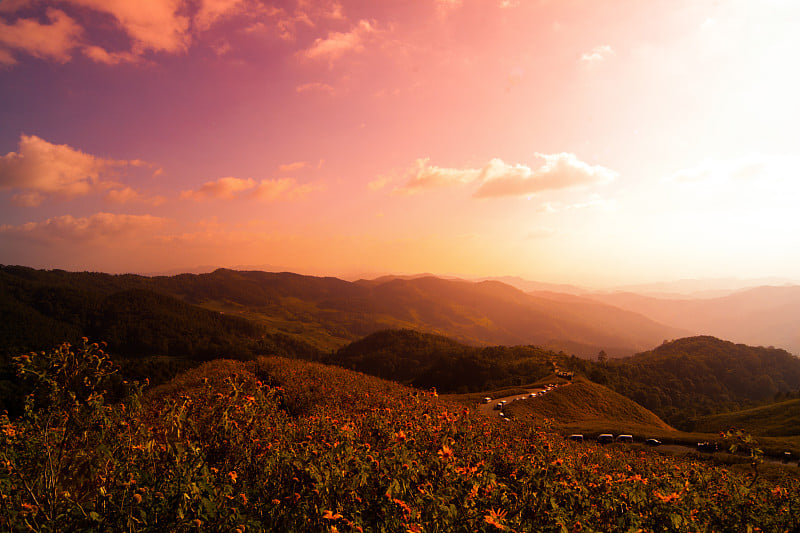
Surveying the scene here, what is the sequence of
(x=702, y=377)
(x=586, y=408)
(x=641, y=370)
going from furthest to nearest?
1. (x=702, y=377)
2. (x=641, y=370)
3. (x=586, y=408)

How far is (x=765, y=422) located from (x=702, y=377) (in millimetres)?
101356

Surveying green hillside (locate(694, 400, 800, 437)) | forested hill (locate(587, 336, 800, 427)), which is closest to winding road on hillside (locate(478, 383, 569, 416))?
green hillside (locate(694, 400, 800, 437))

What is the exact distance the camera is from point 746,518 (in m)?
7.24

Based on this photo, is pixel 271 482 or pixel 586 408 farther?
pixel 586 408

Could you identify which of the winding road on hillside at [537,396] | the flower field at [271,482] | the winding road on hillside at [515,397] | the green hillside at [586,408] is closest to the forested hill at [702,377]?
the green hillside at [586,408]

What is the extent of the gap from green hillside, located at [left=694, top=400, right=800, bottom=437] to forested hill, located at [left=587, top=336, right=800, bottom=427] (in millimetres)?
17293

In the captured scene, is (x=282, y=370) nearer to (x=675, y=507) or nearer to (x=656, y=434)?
(x=675, y=507)

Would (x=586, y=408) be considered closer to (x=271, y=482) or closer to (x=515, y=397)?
(x=515, y=397)

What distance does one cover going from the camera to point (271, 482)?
653 cm

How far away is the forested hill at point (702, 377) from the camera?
116 m

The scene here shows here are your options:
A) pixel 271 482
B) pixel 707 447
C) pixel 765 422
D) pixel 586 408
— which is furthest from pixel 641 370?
pixel 271 482

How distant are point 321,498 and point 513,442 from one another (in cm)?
751

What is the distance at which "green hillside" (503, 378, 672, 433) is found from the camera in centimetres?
4279

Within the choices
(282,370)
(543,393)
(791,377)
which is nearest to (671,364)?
(791,377)
